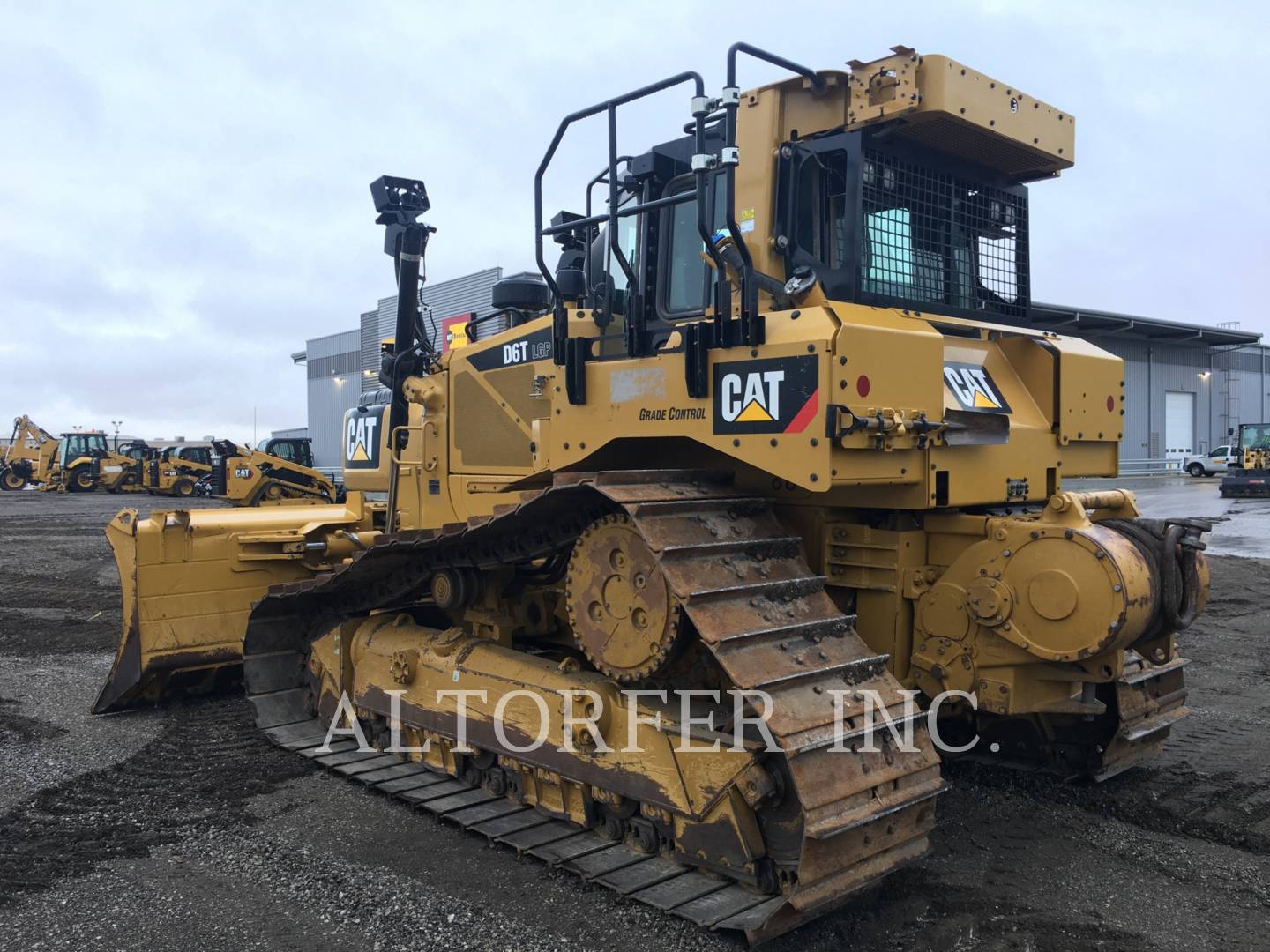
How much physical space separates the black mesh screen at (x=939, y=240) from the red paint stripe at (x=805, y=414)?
1.15m

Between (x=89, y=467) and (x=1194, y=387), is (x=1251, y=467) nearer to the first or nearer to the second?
(x=1194, y=387)

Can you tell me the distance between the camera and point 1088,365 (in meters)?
5.57

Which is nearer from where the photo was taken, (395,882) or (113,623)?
(395,882)

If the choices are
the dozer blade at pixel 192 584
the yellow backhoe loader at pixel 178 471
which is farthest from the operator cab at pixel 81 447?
the dozer blade at pixel 192 584

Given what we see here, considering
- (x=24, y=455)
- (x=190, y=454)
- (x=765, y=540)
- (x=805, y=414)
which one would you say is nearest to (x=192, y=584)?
(x=765, y=540)

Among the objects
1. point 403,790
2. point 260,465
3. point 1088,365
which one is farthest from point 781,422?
point 260,465

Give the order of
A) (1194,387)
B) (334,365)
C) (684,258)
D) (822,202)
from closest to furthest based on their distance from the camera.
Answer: (822,202)
(684,258)
(1194,387)
(334,365)

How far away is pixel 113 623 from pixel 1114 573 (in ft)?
32.8

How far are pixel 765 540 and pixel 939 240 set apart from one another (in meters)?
2.30

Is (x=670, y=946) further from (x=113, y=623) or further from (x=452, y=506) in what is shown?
(x=113, y=623)

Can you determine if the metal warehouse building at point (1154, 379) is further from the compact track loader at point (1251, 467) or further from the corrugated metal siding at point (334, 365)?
the compact track loader at point (1251, 467)

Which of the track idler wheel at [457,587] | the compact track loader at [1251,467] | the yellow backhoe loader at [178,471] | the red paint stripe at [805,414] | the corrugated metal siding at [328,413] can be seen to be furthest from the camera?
the corrugated metal siding at [328,413]

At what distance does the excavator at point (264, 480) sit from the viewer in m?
27.2

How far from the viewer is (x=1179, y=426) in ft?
153
